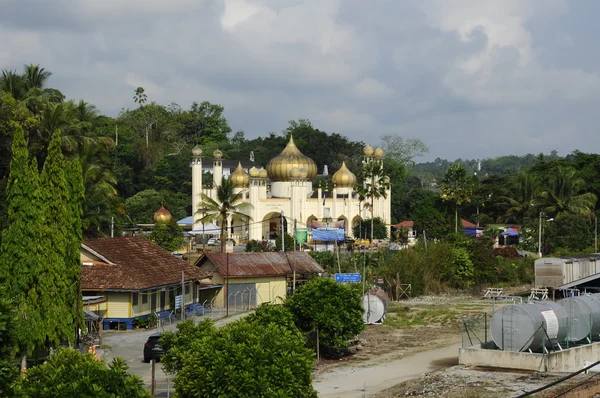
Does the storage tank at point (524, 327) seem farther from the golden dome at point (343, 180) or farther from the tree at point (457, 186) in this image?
the golden dome at point (343, 180)

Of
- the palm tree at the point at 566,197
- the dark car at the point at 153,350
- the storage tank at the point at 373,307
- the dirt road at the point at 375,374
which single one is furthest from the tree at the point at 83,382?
the palm tree at the point at 566,197

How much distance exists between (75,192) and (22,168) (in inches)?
122

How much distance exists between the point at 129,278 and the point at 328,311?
11.2m

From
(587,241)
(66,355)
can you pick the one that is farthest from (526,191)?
(66,355)

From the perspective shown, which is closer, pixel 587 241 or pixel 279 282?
pixel 279 282

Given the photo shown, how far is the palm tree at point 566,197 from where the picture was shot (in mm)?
90188

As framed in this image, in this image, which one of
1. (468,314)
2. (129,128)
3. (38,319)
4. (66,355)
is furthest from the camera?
(129,128)

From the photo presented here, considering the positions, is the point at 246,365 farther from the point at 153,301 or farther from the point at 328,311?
the point at 153,301

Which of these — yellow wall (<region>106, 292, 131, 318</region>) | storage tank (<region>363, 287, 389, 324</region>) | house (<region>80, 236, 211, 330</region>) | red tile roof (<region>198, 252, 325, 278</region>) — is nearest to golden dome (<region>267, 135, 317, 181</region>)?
red tile roof (<region>198, 252, 325, 278</region>)

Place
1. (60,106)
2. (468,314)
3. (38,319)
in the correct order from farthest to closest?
(60,106), (468,314), (38,319)

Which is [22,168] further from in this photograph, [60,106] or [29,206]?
[60,106]

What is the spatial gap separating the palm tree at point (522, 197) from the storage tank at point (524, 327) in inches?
2597

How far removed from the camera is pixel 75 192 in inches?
1266

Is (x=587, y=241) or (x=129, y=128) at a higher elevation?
(x=129, y=128)
